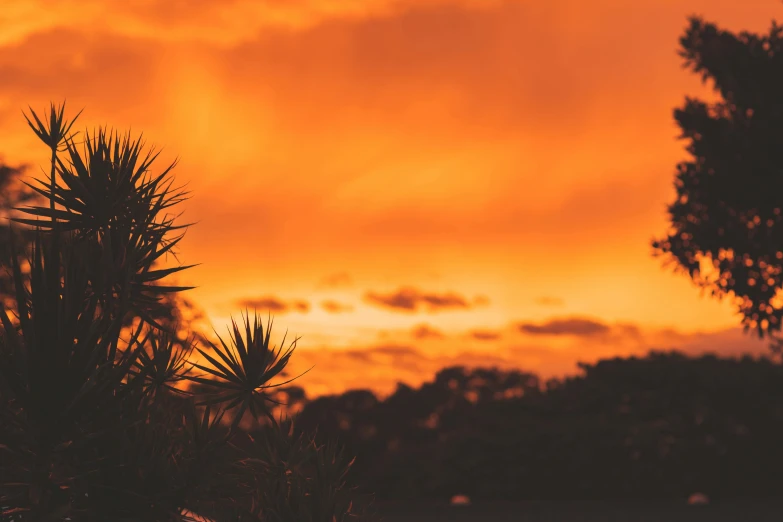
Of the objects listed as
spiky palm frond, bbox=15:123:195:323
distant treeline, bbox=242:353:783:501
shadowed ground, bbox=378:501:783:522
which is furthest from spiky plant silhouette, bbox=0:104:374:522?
distant treeline, bbox=242:353:783:501

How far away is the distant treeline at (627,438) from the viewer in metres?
22.0

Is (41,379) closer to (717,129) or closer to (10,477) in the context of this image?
(10,477)

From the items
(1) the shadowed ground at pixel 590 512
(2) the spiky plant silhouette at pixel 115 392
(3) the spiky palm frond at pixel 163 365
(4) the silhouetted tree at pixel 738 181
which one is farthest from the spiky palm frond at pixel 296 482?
(4) the silhouetted tree at pixel 738 181

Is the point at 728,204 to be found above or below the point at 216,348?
above

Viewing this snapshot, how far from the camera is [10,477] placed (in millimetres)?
8367

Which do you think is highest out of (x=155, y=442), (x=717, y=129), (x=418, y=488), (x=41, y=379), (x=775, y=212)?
(x=717, y=129)

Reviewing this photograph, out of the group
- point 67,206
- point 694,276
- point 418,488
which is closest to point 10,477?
point 67,206

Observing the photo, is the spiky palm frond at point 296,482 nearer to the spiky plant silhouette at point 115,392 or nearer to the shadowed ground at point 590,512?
the spiky plant silhouette at point 115,392

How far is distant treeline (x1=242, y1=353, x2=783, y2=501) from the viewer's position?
22.0 metres

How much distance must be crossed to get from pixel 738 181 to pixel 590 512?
739 centimetres

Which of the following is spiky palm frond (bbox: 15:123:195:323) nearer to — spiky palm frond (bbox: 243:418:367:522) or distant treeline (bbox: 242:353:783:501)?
spiky palm frond (bbox: 243:418:367:522)

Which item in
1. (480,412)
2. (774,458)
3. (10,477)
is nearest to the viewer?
(10,477)

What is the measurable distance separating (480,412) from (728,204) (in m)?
9.63

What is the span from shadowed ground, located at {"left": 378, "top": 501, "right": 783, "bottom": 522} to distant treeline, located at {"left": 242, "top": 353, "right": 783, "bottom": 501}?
247 centimetres
